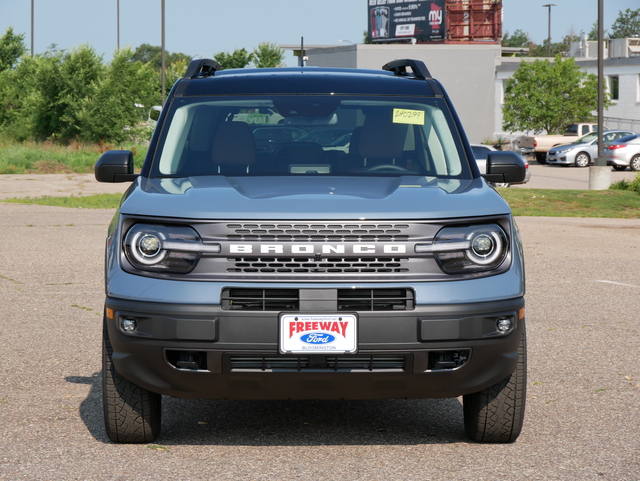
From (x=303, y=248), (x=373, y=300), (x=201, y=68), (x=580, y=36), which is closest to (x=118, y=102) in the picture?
(x=201, y=68)

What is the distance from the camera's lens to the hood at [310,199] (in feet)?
14.1

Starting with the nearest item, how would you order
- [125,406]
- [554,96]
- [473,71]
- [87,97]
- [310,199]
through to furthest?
[310,199] → [125,406] → [87,97] → [554,96] → [473,71]

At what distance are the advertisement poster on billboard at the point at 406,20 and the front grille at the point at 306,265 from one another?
67.7m

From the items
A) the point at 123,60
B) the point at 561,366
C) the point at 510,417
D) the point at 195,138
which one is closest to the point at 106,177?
the point at 195,138

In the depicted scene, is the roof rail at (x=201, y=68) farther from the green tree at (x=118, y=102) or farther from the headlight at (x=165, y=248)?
the green tree at (x=118, y=102)

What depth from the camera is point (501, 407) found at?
470cm

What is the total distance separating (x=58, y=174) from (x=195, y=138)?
94.8 feet

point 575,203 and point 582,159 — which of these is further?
point 582,159

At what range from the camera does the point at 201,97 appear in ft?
18.4

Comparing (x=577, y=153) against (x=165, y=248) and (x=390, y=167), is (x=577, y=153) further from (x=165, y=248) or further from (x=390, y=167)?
(x=165, y=248)

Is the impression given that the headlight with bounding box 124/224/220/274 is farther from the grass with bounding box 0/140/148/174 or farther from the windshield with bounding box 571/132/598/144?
the windshield with bounding box 571/132/598/144

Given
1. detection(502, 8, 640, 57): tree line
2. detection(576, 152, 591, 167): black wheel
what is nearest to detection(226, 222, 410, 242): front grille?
detection(576, 152, 591, 167): black wheel

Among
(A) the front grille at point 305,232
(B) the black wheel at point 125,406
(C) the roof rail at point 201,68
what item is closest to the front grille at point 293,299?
(A) the front grille at point 305,232

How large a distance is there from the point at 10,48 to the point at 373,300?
5948cm
